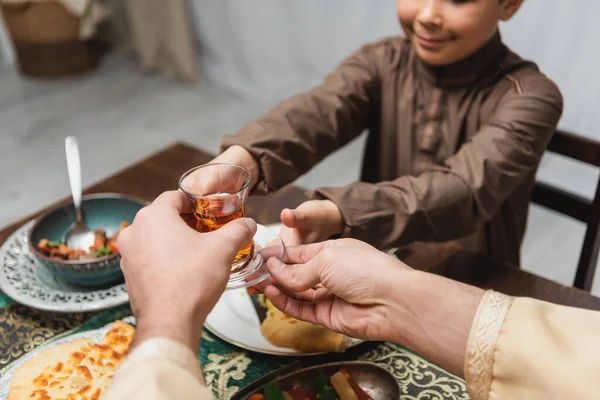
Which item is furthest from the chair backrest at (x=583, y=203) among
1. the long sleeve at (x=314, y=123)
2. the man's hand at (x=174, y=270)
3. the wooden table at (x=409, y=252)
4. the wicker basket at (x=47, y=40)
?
the wicker basket at (x=47, y=40)

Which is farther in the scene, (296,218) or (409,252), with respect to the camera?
(409,252)

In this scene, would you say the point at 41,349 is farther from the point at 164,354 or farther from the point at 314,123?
the point at 314,123

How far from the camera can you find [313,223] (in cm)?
103

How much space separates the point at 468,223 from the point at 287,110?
0.43m

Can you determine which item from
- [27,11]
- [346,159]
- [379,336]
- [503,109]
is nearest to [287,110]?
[503,109]

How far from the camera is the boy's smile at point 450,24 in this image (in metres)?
1.15

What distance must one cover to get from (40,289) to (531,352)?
30.7 inches

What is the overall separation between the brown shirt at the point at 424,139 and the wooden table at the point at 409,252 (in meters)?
0.05

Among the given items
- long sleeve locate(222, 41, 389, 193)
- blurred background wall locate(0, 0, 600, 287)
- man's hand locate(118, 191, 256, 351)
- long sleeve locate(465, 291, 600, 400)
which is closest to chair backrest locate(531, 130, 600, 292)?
long sleeve locate(222, 41, 389, 193)

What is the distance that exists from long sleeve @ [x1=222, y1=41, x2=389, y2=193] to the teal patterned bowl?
0.77ft

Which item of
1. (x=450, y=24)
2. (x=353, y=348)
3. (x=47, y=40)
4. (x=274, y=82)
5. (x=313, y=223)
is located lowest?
(x=274, y=82)

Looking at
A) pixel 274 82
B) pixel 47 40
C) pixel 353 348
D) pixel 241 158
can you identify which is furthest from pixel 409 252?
pixel 47 40

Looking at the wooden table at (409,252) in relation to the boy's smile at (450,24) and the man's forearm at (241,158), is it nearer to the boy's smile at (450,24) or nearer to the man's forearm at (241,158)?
the man's forearm at (241,158)

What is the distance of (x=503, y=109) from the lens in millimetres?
1194
